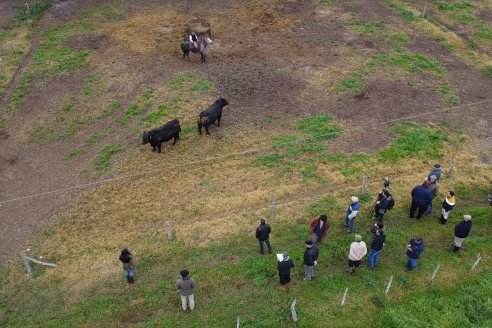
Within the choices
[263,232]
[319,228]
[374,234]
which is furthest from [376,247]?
[263,232]

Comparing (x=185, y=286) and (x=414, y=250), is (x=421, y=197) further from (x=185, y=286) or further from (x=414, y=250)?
(x=185, y=286)

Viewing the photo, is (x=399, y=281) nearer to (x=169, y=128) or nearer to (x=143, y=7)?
(x=169, y=128)

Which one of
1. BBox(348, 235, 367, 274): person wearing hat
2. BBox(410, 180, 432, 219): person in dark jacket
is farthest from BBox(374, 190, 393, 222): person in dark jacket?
BBox(348, 235, 367, 274): person wearing hat

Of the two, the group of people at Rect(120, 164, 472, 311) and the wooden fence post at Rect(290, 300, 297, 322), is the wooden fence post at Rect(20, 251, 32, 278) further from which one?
the wooden fence post at Rect(290, 300, 297, 322)

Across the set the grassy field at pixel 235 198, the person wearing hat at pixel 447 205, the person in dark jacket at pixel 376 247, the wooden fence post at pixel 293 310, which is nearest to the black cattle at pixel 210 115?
the grassy field at pixel 235 198

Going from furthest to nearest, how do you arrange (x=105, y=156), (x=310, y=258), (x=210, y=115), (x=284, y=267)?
(x=210, y=115)
(x=105, y=156)
(x=310, y=258)
(x=284, y=267)

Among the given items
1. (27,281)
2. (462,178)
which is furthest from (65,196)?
(462,178)
